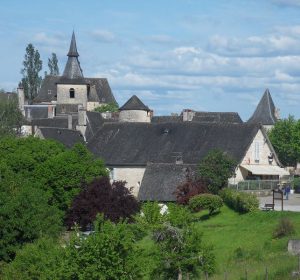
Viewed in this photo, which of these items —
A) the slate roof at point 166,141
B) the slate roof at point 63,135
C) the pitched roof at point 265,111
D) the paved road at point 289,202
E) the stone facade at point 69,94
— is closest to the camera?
the paved road at point 289,202

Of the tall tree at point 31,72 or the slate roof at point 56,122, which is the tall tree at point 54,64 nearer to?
the tall tree at point 31,72

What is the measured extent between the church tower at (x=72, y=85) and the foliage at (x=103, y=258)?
9160 centimetres

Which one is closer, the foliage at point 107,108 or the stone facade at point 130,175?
the stone facade at point 130,175

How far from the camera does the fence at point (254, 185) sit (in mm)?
61375

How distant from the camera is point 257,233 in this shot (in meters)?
42.5

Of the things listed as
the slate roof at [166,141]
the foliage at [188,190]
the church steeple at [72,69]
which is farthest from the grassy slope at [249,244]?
the church steeple at [72,69]

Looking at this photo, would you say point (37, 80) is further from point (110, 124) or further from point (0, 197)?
point (0, 197)

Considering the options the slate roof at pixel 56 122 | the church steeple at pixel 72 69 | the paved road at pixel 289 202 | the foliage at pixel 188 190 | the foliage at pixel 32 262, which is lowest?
the foliage at pixel 32 262

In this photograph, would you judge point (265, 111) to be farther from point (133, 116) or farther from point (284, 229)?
point (284, 229)

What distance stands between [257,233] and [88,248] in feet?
55.8

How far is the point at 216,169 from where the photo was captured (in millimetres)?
60938

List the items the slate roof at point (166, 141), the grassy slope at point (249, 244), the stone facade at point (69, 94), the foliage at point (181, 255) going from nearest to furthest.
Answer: the foliage at point (181, 255)
the grassy slope at point (249, 244)
the slate roof at point (166, 141)
the stone facade at point (69, 94)

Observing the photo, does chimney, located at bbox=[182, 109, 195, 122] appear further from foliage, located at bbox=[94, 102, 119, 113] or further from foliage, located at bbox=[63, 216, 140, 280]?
foliage, located at bbox=[63, 216, 140, 280]

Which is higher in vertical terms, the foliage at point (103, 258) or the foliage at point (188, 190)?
the foliage at point (188, 190)
